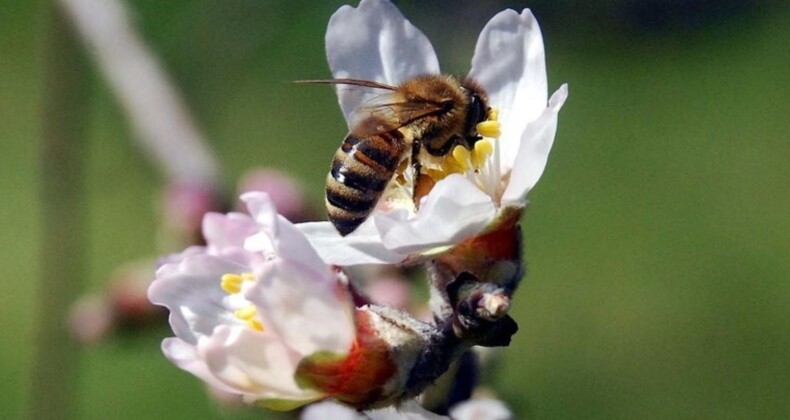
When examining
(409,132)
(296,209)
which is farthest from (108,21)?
(409,132)

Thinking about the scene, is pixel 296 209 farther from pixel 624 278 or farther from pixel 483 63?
pixel 624 278

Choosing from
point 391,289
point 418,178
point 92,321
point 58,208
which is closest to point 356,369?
point 418,178

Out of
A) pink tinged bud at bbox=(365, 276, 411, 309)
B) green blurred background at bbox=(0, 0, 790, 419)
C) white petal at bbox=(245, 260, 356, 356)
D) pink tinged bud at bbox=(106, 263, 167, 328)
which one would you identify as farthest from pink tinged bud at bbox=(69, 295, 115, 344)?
green blurred background at bbox=(0, 0, 790, 419)

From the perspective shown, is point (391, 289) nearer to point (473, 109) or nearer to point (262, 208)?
point (473, 109)

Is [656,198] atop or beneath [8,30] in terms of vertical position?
beneath

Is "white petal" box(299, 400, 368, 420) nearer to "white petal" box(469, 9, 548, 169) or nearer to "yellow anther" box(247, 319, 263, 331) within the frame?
"yellow anther" box(247, 319, 263, 331)

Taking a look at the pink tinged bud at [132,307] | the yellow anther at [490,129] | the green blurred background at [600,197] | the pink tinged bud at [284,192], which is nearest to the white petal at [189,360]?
the yellow anther at [490,129]

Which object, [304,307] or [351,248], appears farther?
[351,248]
